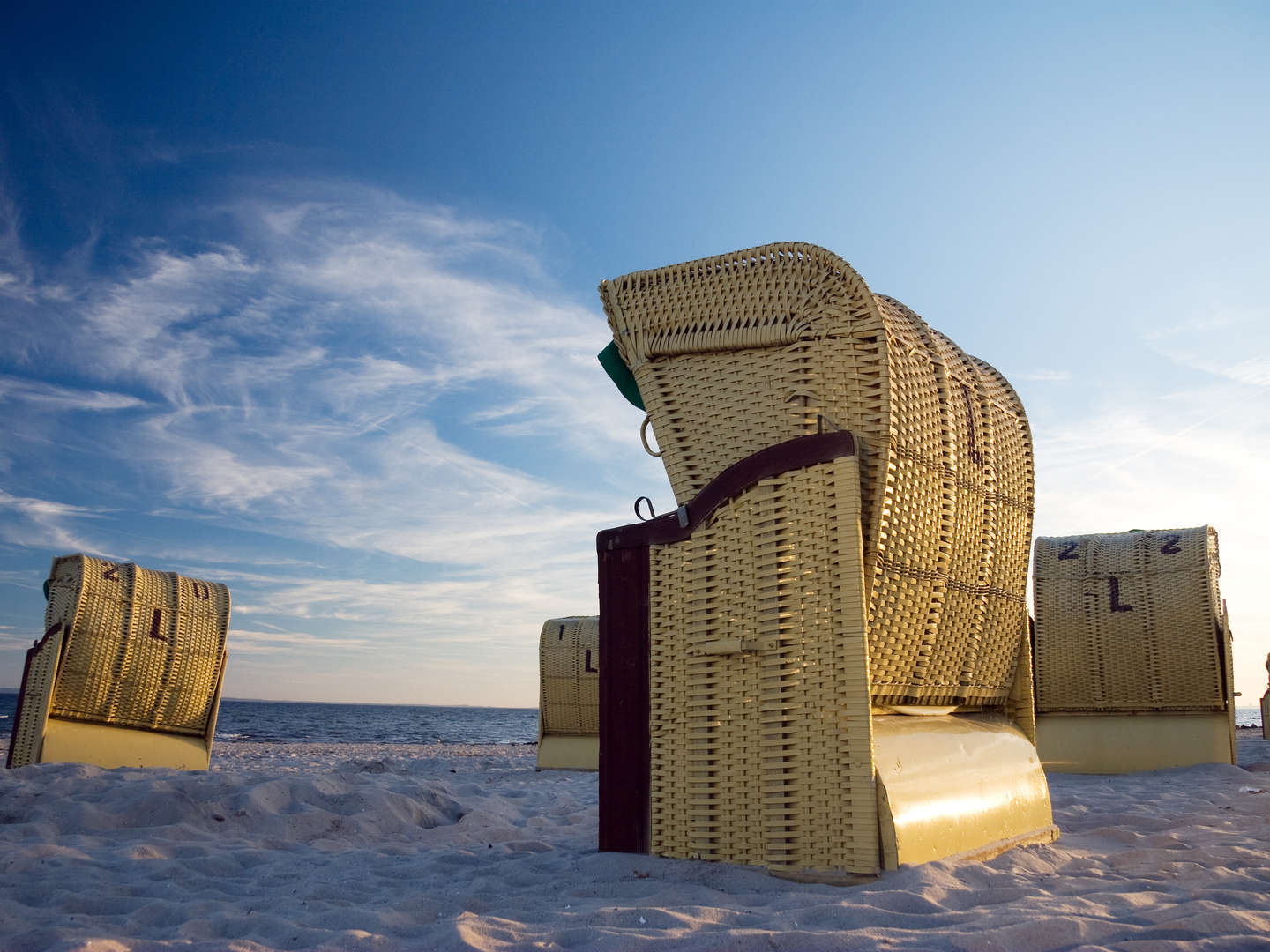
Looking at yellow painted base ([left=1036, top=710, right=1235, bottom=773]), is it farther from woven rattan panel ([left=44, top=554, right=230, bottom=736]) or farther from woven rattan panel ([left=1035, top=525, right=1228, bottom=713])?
woven rattan panel ([left=44, top=554, right=230, bottom=736])

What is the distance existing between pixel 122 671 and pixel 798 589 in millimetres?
6033

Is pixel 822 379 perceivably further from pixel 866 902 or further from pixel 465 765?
pixel 465 765

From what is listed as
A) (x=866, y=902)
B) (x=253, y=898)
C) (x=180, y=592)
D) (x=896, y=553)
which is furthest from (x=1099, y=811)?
(x=180, y=592)

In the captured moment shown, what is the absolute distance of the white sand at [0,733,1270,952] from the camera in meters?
2.18

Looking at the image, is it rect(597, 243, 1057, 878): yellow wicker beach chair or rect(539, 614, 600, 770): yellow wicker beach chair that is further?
rect(539, 614, 600, 770): yellow wicker beach chair

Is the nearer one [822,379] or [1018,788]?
[822,379]

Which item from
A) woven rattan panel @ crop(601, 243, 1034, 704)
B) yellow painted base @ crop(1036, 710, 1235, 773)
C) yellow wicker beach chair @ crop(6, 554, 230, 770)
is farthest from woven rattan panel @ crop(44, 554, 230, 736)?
yellow painted base @ crop(1036, 710, 1235, 773)

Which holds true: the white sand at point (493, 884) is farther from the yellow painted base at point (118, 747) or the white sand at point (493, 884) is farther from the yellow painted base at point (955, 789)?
the yellow painted base at point (118, 747)

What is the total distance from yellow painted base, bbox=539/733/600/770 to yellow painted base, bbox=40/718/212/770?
12.2 feet

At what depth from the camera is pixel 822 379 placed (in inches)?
124

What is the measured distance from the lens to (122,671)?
22.7 feet

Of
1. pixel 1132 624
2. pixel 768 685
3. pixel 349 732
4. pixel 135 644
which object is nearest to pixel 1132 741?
pixel 1132 624

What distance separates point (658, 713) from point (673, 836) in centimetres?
42

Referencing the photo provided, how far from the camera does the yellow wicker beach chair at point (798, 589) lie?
9.59ft
